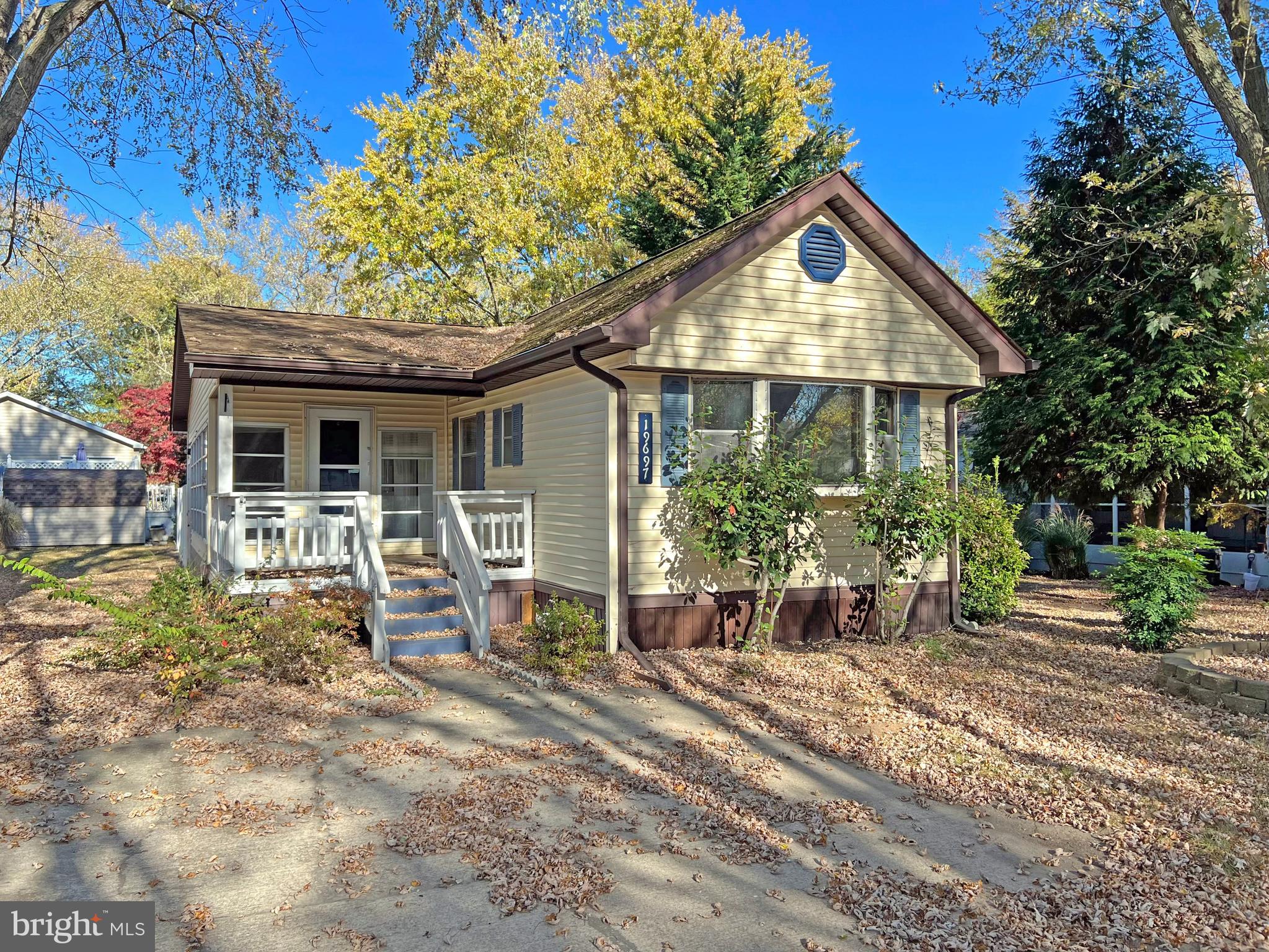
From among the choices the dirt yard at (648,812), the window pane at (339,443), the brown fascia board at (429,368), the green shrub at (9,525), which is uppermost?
the brown fascia board at (429,368)

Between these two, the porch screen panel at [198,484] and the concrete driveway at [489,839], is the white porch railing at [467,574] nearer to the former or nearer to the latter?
the concrete driveway at [489,839]

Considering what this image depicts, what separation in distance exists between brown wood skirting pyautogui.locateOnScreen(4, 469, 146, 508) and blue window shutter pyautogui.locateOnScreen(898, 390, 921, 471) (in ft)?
74.6

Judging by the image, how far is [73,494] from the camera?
24.3m

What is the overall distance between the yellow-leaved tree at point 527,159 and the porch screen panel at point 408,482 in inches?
526

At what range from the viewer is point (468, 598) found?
9125 millimetres

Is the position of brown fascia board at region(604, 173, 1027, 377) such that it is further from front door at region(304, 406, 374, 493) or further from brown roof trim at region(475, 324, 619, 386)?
front door at region(304, 406, 374, 493)

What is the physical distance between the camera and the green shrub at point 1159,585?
30.6 feet

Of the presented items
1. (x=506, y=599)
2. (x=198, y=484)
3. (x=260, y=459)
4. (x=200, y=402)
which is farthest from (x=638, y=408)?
(x=198, y=484)

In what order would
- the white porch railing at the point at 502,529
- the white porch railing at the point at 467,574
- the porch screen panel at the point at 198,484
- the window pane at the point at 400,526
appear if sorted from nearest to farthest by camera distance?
the white porch railing at the point at 467,574, the white porch railing at the point at 502,529, the window pane at the point at 400,526, the porch screen panel at the point at 198,484

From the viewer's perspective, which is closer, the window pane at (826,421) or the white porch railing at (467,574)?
the white porch railing at (467,574)

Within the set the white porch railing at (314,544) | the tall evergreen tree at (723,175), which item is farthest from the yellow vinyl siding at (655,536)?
the tall evergreen tree at (723,175)

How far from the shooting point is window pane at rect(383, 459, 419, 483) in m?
12.9

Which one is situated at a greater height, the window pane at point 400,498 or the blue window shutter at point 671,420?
the blue window shutter at point 671,420

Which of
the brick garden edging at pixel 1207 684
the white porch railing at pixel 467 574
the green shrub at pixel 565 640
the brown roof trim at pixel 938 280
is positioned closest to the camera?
the brick garden edging at pixel 1207 684
